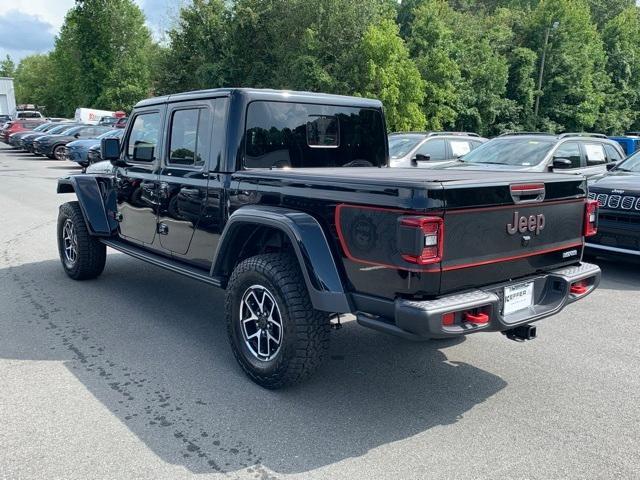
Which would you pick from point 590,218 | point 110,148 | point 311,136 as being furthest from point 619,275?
point 110,148

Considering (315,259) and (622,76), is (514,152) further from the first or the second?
(622,76)

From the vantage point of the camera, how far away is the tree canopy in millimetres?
29750

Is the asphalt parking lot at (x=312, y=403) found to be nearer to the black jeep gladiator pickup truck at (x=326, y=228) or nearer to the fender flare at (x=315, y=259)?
the black jeep gladiator pickup truck at (x=326, y=228)

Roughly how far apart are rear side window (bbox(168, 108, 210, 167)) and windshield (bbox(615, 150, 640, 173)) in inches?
243

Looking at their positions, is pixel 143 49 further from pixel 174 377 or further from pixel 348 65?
pixel 174 377

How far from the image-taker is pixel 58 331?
Result: 4.79 m

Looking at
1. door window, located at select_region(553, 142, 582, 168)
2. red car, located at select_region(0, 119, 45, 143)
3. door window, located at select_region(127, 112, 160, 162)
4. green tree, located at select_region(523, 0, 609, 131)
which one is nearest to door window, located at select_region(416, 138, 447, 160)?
door window, located at select_region(553, 142, 582, 168)

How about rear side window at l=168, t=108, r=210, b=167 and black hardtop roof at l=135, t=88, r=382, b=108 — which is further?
rear side window at l=168, t=108, r=210, b=167

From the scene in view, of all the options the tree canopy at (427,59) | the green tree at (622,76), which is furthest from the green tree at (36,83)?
the green tree at (622,76)

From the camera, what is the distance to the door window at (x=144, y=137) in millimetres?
5059

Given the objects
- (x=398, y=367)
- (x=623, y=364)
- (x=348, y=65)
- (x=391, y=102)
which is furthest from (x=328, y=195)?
(x=348, y=65)

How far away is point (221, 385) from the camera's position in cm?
380

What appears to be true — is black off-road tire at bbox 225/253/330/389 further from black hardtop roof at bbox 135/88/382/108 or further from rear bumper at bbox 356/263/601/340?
black hardtop roof at bbox 135/88/382/108

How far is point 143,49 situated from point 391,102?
4008 cm
